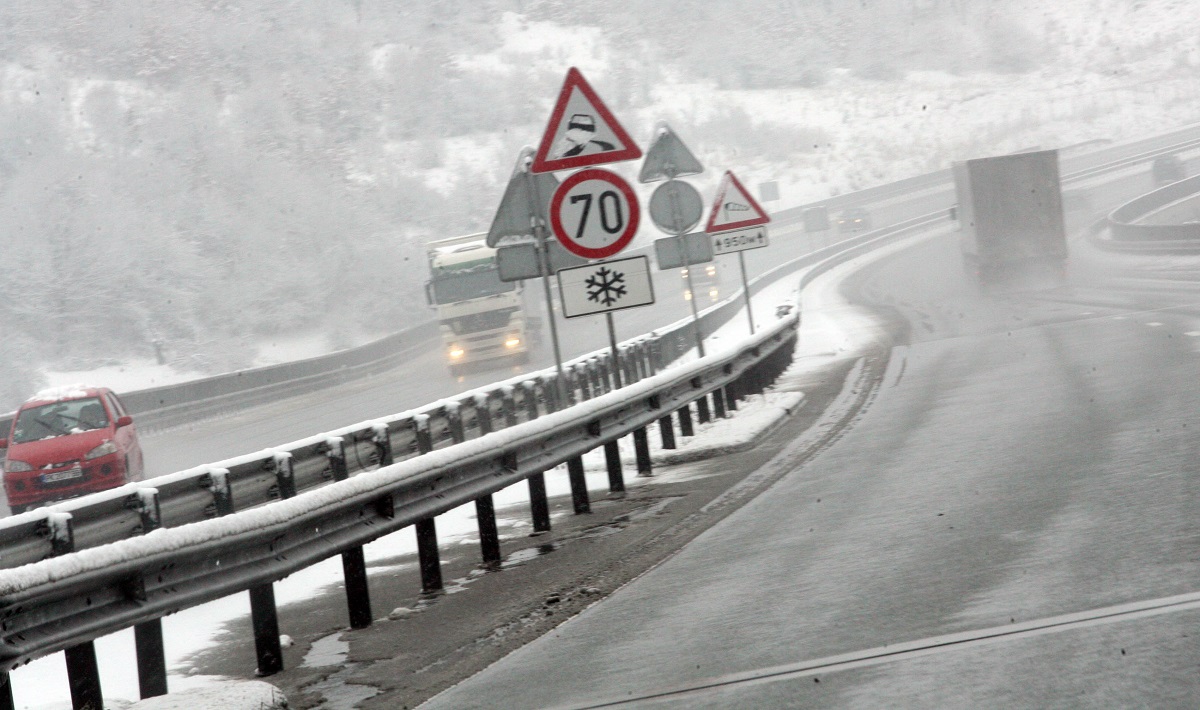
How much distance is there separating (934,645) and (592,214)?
629 centimetres

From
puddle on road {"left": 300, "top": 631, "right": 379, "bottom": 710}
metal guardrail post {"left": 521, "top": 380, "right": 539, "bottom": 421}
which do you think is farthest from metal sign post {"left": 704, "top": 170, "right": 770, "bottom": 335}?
puddle on road {"left": 300, "top": 631, "right": 379, "bottom": 710}

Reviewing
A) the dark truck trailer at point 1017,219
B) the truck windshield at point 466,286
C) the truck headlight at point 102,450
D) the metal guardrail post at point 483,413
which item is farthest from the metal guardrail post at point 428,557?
the dark truck trailer at point 1017,219

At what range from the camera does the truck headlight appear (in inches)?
784

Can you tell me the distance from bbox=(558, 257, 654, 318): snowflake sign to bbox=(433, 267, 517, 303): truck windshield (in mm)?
27304

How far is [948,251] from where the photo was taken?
62.0 metres

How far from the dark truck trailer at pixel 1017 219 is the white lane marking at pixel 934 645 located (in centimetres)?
3491

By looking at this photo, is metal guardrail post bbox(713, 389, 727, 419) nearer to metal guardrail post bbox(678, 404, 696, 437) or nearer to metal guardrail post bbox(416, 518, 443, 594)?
metal guardrail post bbox(678, 404, 696, 437)

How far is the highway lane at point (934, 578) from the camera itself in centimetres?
541

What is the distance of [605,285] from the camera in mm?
12000

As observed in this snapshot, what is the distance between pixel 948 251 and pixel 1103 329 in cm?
3838

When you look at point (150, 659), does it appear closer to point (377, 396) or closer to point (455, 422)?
point (455, 422)

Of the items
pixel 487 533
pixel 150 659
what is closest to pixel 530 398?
pixel 487 533

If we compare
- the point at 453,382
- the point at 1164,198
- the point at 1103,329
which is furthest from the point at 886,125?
the point at 1103,329

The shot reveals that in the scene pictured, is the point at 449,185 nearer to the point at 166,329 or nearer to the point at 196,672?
the point at 166,329
